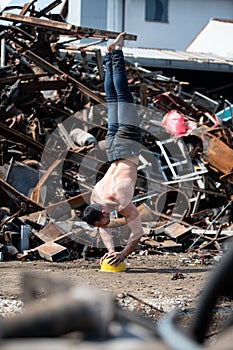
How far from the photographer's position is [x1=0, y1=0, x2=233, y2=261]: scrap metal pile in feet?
31.1

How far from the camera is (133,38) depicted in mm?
12695

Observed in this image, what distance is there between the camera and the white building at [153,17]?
1344 inches

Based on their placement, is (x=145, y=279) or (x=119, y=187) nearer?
(x=145, y=279)

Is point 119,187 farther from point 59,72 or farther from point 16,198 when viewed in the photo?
point 59,72

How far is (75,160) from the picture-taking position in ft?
36.2

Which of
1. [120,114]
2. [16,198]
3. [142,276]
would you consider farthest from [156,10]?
[142,276]

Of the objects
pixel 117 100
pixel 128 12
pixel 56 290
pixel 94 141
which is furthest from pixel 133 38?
pixel 128 12

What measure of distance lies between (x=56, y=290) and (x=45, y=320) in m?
0.20

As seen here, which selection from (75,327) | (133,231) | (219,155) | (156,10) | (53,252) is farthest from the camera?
(156,10)

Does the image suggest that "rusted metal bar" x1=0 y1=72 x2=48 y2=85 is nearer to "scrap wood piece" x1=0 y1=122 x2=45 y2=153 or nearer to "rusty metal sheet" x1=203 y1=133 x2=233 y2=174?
"scrap wood piece" x1=0 y1=122 x2=45 y2=153

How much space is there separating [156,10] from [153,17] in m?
0.37

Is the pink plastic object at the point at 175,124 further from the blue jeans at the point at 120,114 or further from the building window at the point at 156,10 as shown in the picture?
the building window at the point at 156,10

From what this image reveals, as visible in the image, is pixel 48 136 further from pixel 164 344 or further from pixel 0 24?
pixel 164 344

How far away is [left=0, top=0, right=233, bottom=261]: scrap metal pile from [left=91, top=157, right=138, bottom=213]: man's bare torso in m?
0.94
